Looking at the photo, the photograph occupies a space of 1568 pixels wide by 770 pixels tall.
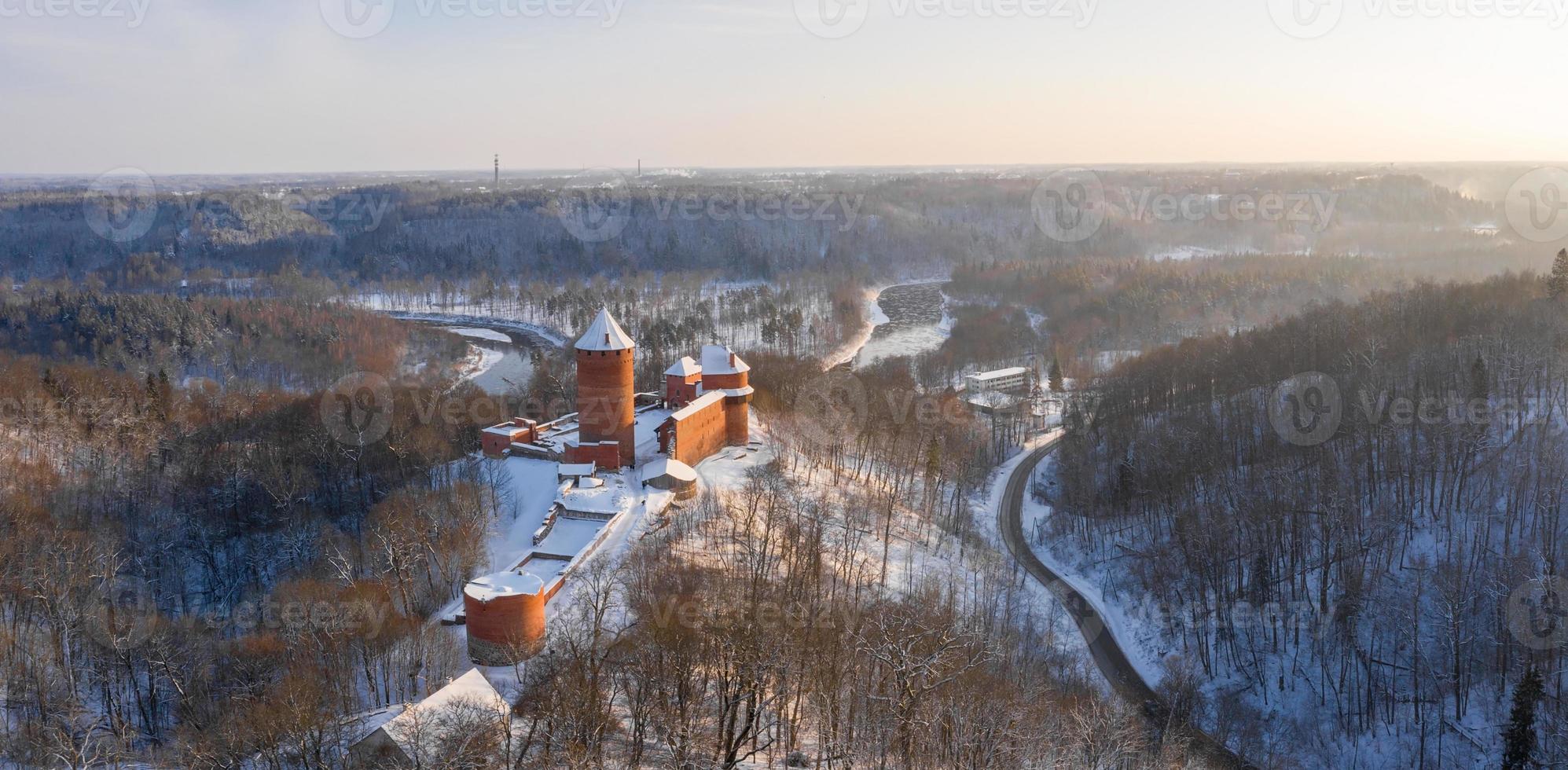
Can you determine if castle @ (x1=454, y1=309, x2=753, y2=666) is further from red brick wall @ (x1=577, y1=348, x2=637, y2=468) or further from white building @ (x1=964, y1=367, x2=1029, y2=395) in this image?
white building @ (x1=964, y1=367, x2=1029, y2=395)

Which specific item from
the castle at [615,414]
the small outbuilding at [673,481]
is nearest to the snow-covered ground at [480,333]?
the castle at [615,414]

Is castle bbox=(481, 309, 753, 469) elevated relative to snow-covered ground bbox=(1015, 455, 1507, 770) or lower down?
elevated

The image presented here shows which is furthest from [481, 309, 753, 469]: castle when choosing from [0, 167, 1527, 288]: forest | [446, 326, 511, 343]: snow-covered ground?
[0, 167, 1527, 288]: forest

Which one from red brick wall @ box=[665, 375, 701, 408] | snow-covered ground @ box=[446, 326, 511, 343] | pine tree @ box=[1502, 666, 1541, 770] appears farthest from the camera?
snow-covered ground @ box=[446, 326, 511, 343]

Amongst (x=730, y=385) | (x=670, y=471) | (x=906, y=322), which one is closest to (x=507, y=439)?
(x=670, y=471)

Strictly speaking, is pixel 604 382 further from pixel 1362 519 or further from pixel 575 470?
pixel 1362 519

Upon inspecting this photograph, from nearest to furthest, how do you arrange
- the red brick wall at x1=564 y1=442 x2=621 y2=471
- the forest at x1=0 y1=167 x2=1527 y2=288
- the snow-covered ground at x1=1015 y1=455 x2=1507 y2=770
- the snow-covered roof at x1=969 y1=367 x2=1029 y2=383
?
the snow-covered ground at x1=1015 y1=455 x2=1507 y2=770
the red brick wall at x1=564 y1=442 x2=621 y2=471
the snow-covered roof at x1=969 y1=367 x2=1029 y2=383
the forest at x1=0 y1=167 x2=1527 y2=288

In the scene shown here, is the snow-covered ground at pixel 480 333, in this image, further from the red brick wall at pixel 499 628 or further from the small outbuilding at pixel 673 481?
the red brick wall at pixel 499 628
